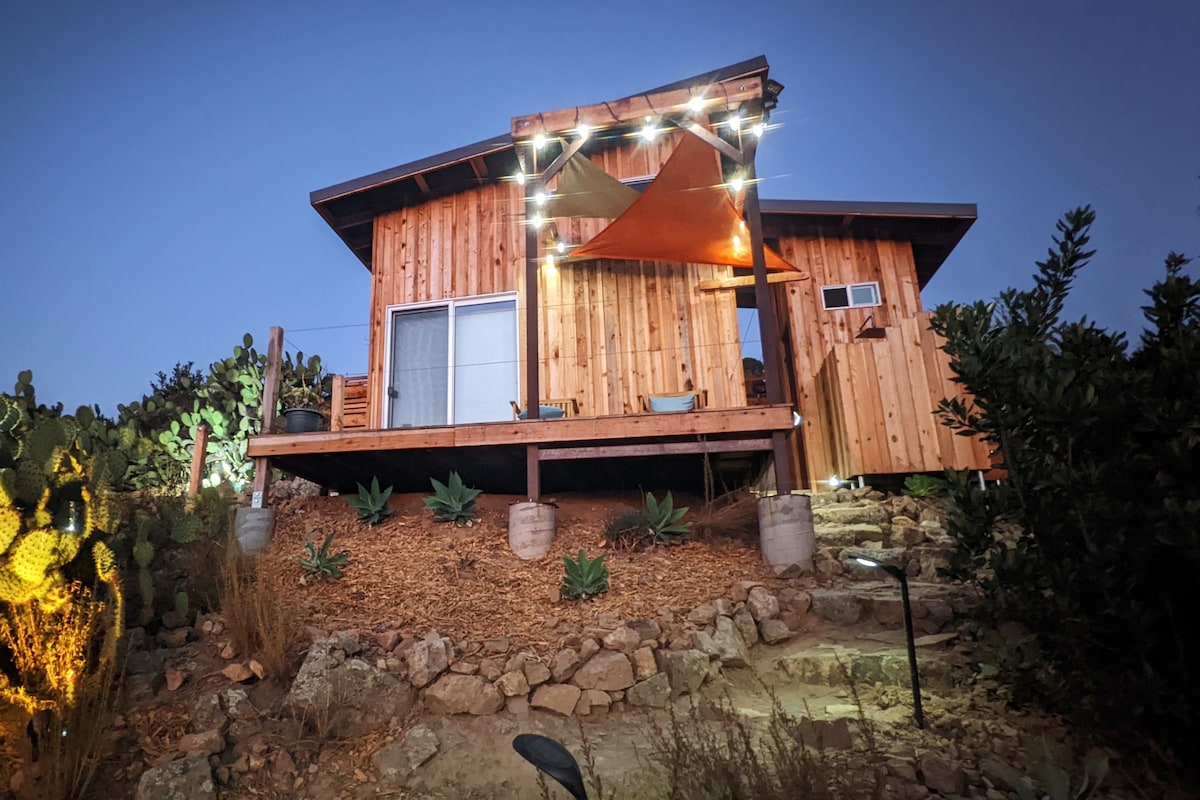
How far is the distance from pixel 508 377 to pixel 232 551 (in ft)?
13.9

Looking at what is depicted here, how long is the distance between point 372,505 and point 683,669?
369 cm

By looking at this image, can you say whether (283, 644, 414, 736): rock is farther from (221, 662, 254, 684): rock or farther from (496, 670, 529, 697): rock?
(496, 670, 529, 697): rock

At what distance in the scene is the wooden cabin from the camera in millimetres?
6625

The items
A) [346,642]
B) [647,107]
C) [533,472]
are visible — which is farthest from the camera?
[647,107]

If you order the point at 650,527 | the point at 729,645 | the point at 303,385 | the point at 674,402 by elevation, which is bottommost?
the point at 729,645

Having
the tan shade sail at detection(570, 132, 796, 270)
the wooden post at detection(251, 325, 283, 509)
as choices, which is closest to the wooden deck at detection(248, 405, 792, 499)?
the wooden post at detection(251, 325, 283, 509)

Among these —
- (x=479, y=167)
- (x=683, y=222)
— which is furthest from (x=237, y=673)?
(x=479, y=167)

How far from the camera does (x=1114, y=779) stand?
295cm

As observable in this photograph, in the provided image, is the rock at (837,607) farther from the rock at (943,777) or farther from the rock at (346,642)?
the rock at (346,642)

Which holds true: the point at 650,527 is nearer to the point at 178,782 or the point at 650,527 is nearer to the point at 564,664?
the point at 564,664

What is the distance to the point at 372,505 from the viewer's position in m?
6.71

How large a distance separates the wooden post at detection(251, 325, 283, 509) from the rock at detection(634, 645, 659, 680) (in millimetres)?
4097

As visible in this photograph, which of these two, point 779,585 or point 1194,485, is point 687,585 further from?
point 1194,485

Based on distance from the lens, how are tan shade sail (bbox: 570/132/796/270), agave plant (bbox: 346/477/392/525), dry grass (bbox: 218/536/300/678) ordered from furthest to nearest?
tan shade sail (bbox: 570/132/796/270) → agave plant (bbox: 346/477/392/525) → dry grass (bbox: 218/536/300/678)
